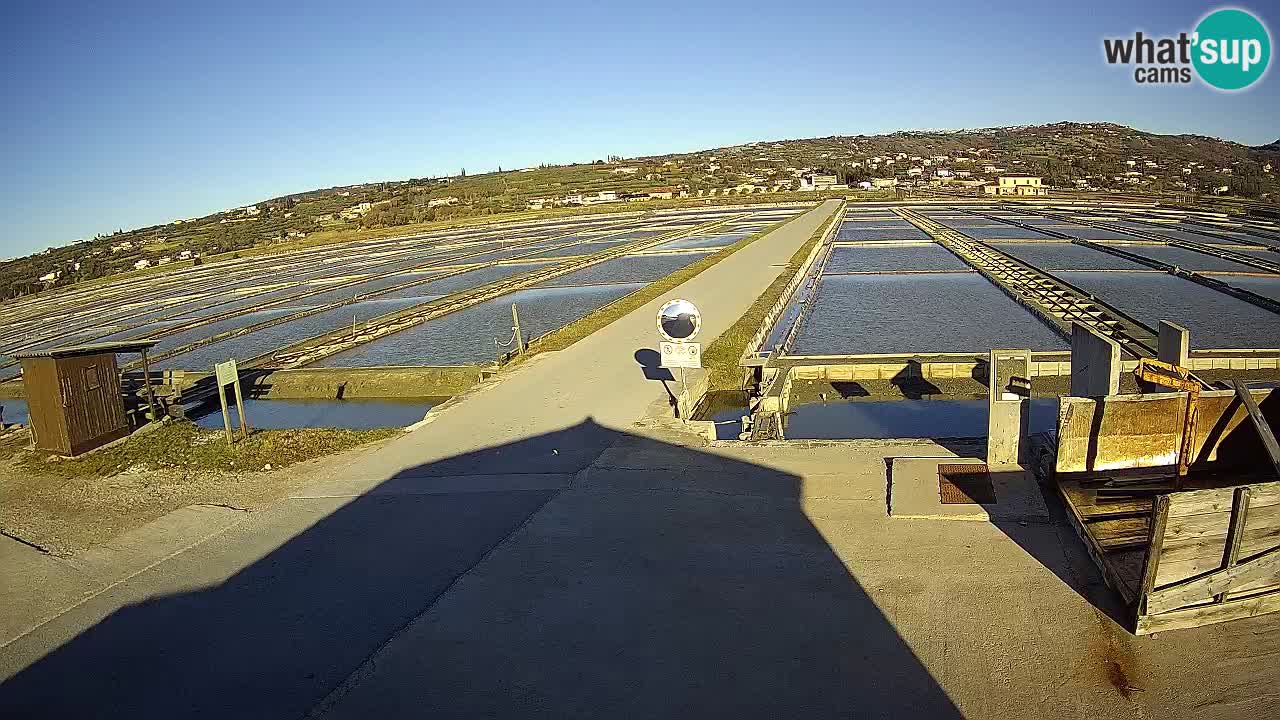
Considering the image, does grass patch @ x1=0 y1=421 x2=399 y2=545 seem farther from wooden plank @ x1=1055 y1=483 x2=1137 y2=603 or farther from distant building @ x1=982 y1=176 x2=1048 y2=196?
distant building @ x1=982 y1=176 x2=1048 y2=196

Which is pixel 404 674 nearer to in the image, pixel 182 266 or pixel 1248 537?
pixel 1248 537

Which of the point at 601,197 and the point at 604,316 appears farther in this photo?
the point at 601,197

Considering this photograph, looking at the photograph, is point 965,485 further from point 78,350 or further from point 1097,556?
point 78,350

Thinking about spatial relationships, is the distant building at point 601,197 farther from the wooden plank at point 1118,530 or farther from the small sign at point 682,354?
the wooden plank at point 1118,530

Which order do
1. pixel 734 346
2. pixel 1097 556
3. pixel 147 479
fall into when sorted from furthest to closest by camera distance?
pixel 734 346
pixel 147 479
pixel 1097 556

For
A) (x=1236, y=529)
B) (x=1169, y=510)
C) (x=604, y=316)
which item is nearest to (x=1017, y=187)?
(x=604, y=316)

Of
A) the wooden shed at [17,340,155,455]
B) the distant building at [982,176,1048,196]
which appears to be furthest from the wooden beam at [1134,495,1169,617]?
the distant building at [982,176,1048,196]
